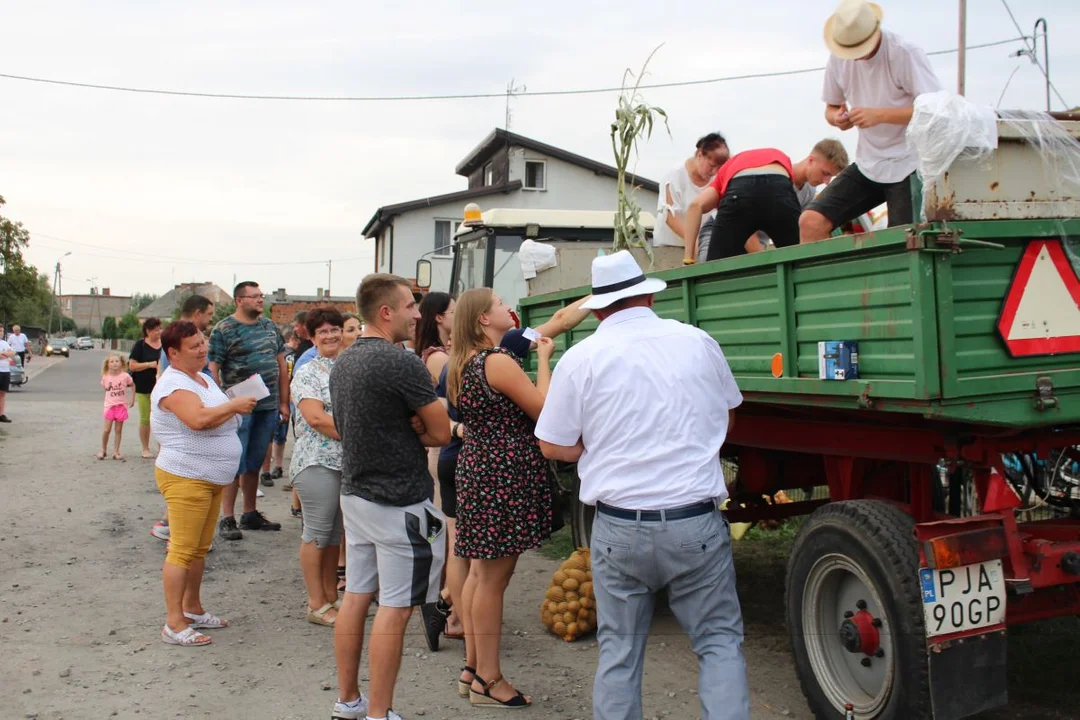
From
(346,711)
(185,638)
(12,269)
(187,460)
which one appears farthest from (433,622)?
(12,269)

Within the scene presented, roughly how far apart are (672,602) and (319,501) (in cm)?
303

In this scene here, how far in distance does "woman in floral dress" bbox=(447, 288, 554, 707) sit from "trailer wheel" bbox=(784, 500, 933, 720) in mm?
1201

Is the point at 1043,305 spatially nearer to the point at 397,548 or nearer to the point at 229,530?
the point at 397,548

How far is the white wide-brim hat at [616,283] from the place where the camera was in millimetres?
3439

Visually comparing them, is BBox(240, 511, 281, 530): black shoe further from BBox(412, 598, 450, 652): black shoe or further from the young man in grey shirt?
the young man in grey shirt

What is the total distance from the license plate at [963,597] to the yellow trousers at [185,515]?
3.78 meters

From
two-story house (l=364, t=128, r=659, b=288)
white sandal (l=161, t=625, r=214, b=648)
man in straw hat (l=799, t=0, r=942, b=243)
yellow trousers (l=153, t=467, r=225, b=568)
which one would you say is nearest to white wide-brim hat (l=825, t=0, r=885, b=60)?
man in straw hat (l=799, t=0, r=942, b=243)

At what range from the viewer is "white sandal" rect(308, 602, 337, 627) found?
589 cm

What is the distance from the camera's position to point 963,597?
3408 mm

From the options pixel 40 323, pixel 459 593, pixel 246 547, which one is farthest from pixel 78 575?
pixel 40 323

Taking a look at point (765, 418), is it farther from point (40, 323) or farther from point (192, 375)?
point (40, 323)

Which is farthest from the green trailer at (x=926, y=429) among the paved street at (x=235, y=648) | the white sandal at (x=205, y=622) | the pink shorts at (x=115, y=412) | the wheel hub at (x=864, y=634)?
the pink shorts at (x=115, y=412)

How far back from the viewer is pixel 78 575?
6.97m

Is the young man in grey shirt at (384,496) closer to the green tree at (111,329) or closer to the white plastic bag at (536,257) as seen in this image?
the white plastic bag at (536,257)
